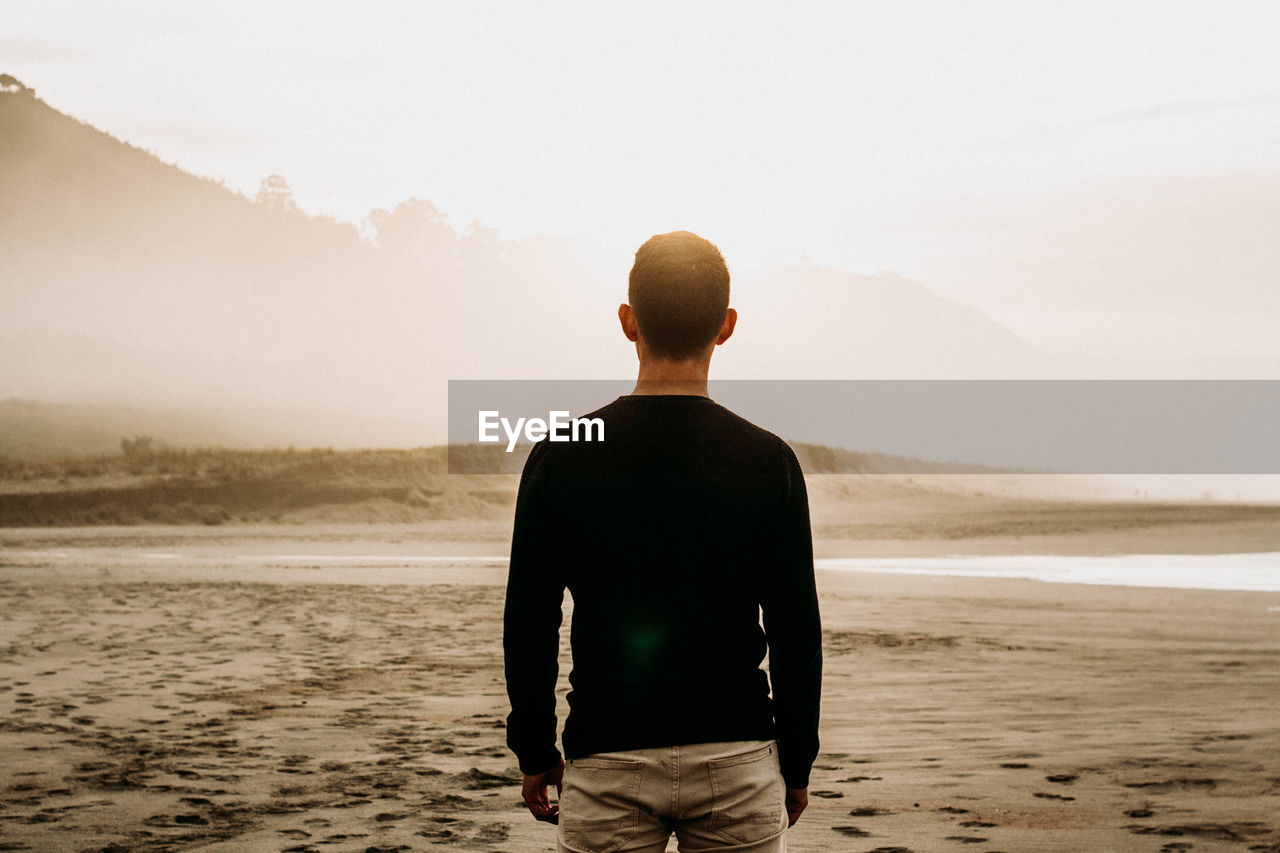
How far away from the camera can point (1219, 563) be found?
22750 millimetres

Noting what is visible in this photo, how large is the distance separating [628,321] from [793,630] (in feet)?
2.32

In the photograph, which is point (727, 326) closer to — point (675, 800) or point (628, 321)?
point (628, 321)

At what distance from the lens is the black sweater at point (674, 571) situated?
221cm

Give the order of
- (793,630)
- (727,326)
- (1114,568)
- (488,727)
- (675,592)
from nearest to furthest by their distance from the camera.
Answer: (675,592)
(793,630)
(727,326)
(488,727)
(1114,568)

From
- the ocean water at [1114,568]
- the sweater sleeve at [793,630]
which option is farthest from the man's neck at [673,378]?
the ocean water at [1114,568]

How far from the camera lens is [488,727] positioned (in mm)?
7980

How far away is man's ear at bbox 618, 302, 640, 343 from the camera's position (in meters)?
2.37

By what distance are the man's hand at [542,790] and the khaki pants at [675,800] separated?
0.39 feet

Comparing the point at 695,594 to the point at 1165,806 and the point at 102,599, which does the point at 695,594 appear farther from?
the point at 102,599

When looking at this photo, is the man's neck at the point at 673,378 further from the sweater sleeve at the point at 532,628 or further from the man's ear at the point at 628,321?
the sweater sleeve at the point at 532,628

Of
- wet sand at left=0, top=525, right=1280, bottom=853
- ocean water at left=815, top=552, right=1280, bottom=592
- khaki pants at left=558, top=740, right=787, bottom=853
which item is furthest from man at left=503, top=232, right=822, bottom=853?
ocean water at left=815, top=552, right=1280, bottom=592

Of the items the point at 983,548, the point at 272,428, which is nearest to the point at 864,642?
the point at 983,548

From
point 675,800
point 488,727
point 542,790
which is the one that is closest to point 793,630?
point 675,800

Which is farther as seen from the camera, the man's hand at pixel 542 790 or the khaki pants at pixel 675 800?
the man's hand at pixel 542 790
